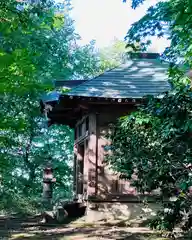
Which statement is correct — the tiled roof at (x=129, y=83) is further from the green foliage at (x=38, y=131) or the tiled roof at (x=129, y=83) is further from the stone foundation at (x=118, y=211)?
the green foliage at (x=38, y=131)

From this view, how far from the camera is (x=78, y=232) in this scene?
358 inches

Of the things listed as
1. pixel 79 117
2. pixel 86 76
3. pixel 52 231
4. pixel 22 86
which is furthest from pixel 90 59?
pixel 22 86

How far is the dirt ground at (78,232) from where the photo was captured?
8.34 meters

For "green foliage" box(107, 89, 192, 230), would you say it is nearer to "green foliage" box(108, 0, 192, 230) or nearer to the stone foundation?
"green foliage" box(108, 0, 192, 230)

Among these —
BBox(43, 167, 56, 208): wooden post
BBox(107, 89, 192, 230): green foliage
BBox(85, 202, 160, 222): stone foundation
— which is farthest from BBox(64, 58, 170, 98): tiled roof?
BBox(43, 167, 56, 208): wooden post

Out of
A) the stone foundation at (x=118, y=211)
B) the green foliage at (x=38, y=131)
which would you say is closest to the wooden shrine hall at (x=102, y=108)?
the stone foundation at (x=118, y=211)

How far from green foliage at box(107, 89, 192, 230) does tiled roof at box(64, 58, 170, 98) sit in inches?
167

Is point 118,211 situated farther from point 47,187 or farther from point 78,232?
point 47,187

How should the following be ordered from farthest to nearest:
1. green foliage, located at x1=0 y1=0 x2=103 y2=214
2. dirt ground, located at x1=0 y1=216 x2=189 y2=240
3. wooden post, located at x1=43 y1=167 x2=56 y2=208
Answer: green foliage, located at x1=0 y1=0 x2=103 y2=214 → wooden post, located at x1=43 y1=167 x2=56 y2=208 → dirt ground, located at x1=0 y1=216 x2=189 y2=240

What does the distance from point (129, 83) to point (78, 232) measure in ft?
16.9

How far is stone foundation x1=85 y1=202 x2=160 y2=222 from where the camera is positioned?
419 inches

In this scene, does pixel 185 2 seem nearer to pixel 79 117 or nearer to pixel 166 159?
pixel 166 159

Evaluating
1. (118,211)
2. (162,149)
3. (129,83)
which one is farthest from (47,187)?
(162,149)

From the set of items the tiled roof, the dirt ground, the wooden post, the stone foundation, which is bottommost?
the dirt ground
